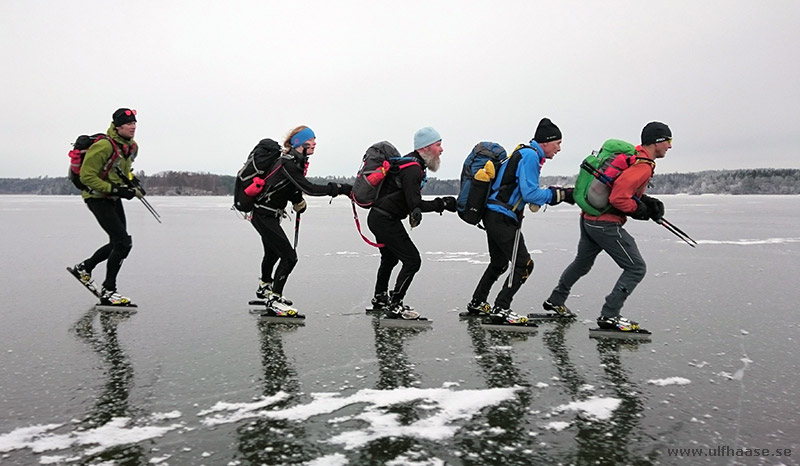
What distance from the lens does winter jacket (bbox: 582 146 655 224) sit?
5258mm

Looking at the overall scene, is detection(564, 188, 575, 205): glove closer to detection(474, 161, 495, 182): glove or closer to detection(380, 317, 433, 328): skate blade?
detection(474, 161, 495, 182): glove

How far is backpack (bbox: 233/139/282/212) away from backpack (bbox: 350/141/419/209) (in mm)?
920

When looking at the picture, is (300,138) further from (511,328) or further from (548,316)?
(548,316)

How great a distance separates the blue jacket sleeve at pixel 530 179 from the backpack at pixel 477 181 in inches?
13.2

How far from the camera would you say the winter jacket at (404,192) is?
5.77 m

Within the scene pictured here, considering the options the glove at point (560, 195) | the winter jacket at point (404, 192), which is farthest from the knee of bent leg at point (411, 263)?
the glove at point (560, 195)

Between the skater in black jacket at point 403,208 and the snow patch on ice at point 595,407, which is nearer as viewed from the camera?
the snow patch on ice at point 595,407

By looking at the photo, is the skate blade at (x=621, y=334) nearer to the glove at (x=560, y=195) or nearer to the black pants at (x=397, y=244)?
the glove at (x=560, y=195)

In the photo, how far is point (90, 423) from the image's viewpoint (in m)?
3.32

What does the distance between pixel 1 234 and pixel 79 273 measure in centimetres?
1212

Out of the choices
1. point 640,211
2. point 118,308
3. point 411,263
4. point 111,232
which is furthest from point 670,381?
point 111,232

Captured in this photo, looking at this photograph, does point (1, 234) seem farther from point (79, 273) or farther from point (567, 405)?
point (567, 405)

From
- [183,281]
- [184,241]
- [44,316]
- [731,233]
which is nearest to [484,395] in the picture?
[44,316]

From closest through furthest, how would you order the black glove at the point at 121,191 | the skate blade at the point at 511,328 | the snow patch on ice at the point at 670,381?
the snow patch on ice at the point at 670,381 → the skate blade at the point at 511,328 → the black glove at the point at 121,191
